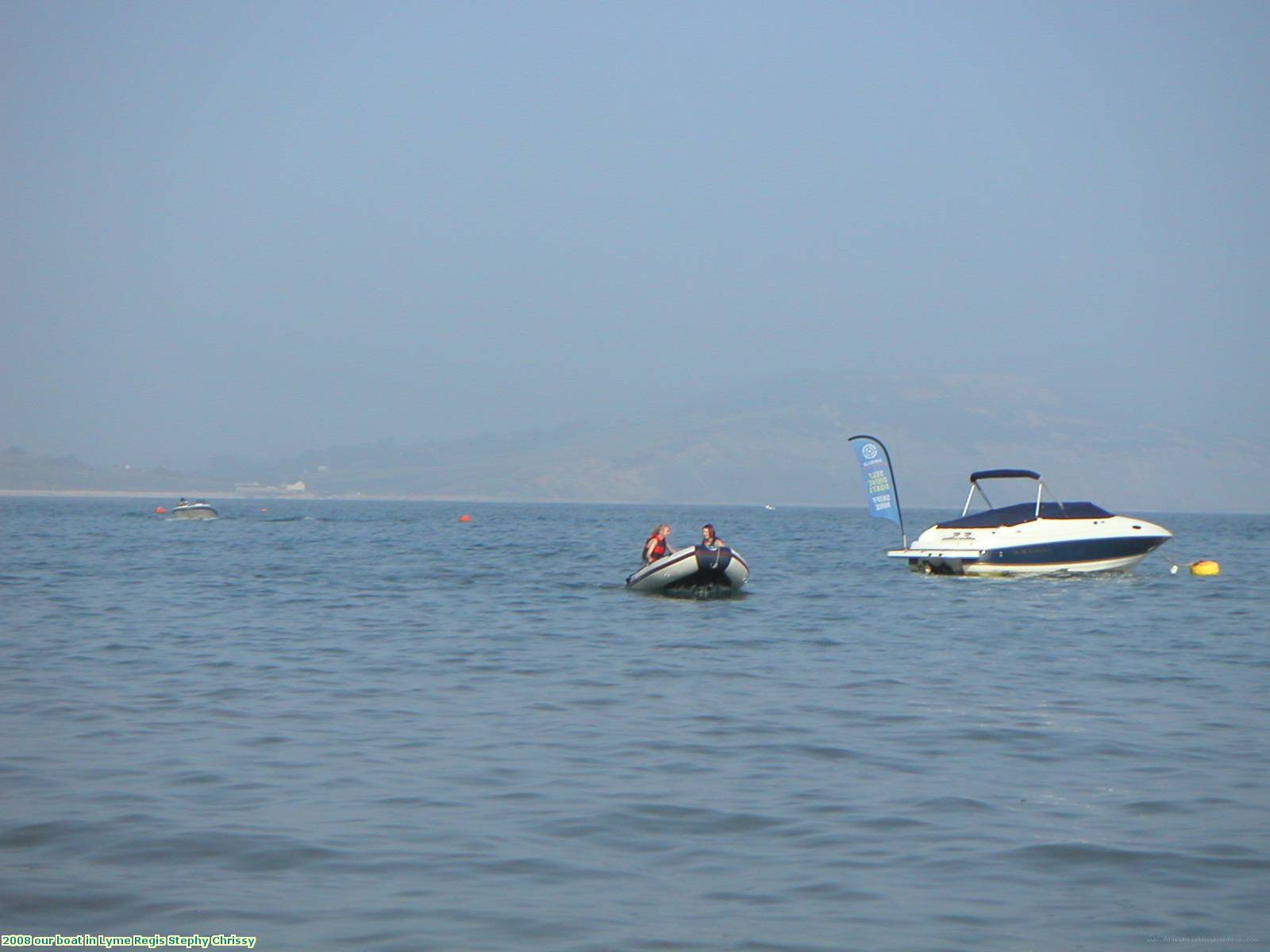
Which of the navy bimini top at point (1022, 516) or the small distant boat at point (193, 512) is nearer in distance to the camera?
the navy bimini top at point (1022, 516)

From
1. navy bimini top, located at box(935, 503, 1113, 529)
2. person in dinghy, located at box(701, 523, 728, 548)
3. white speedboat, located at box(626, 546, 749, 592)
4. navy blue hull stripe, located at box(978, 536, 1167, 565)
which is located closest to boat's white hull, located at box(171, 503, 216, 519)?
navy bimini top, located at box(935, 503, 1113, 529)

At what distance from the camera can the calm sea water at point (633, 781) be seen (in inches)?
333

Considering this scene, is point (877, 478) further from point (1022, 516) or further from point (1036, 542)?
point (1036, 542)

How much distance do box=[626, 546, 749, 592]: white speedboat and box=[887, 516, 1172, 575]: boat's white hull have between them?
7.41 m

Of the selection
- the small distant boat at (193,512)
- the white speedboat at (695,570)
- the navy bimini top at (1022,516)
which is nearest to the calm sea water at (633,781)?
the white speedboat at (695,570)

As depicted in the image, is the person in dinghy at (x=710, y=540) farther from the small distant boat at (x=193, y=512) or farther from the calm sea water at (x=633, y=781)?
the small distant boat at (x=193, y=512)

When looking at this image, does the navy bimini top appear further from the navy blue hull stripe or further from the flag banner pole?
the flag banner pole

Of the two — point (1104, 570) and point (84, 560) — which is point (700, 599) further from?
point (84, 560)

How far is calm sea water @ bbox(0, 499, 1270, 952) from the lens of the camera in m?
8.45

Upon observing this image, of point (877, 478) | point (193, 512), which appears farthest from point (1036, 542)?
point (193, 512)

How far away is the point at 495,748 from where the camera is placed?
43.5 ft

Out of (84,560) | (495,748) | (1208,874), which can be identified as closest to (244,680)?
(495,748)

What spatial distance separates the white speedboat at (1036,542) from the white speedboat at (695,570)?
7480 mm

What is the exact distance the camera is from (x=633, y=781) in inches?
470
